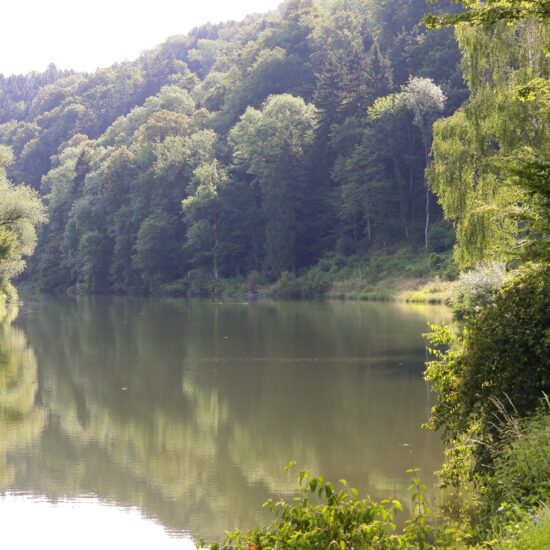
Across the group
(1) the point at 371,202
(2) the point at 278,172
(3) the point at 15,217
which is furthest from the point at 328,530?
(2) the point at 278,172

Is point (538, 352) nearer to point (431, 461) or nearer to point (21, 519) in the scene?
point (431, 461)

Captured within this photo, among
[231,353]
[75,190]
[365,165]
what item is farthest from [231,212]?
[231,353]

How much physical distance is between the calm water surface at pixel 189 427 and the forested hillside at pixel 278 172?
3518 cm

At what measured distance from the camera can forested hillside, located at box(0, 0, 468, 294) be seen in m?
70.2

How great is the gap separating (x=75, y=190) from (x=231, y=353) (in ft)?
250

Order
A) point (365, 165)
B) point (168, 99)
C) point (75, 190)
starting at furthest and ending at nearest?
point (168, 99) < point (75, 190) < point (365, 165)

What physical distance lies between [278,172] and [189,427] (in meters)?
58.8

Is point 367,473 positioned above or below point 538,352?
below

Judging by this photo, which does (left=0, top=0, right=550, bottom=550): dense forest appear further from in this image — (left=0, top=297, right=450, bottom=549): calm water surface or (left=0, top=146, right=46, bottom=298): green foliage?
(left=0, top=297, right=450, bottom=549): calm water surface

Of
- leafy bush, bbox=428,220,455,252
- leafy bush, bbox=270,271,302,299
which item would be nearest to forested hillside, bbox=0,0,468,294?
leafy bush, bbox=428,220,455,252

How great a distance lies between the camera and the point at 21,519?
12.2 meters

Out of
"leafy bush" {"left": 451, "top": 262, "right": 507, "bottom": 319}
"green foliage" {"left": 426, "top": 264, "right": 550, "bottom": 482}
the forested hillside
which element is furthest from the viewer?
the forested hillside

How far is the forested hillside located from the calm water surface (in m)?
35.2

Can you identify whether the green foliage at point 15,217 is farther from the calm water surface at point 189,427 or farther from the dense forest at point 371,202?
the calm water surface at point 189,427
